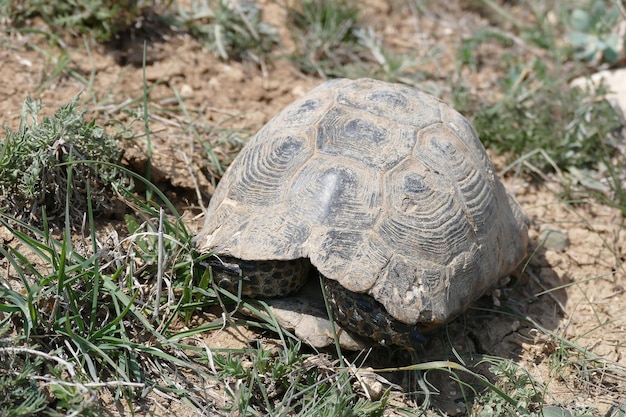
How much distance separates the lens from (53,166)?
340cm

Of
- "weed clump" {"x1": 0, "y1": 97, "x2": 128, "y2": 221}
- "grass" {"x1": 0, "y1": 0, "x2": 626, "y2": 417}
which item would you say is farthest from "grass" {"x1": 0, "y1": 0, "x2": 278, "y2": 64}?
"weed clump" {"x1": 0, "y1": 97, "x2": 128, "y2": 221}

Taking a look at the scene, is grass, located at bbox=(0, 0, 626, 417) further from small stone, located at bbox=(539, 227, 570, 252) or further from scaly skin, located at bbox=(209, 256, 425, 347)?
small stone, located at bbox=(539, 227, 570, 252)

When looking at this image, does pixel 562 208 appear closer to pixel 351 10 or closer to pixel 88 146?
pixel 351 10

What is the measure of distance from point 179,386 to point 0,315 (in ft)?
2.77

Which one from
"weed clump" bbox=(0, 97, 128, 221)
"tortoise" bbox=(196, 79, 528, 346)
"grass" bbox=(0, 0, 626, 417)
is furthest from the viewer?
"weed clump" bbox=(0, 97, 128, 221)

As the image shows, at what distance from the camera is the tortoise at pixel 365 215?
3035 mm

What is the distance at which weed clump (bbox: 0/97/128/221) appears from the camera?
334 centimetres

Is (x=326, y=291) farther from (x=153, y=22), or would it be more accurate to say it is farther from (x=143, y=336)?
(x=153, y=22)

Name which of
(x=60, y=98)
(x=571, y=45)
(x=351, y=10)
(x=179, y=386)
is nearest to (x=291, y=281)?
(x=179, y=386)

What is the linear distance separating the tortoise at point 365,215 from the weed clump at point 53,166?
0.66 metres

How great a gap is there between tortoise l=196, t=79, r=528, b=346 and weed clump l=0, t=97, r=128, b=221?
2.18 feet

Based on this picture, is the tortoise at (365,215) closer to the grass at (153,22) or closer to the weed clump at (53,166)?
the weed clump at (53,166)

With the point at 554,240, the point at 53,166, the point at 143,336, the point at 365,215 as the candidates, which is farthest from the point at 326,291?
the point at 554,240

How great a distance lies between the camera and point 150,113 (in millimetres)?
4477
